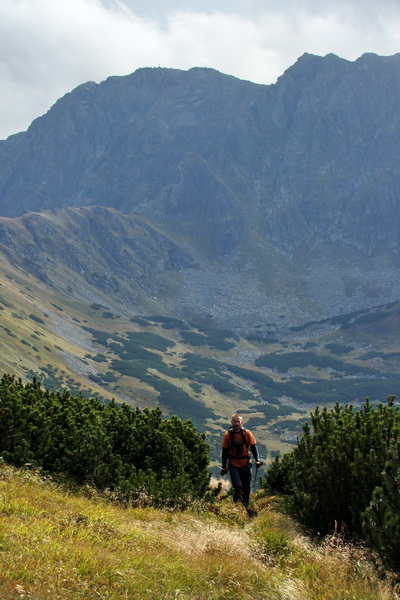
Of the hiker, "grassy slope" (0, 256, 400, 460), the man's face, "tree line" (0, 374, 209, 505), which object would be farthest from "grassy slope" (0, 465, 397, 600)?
"grassy slope" (0, 256, 400, 460)

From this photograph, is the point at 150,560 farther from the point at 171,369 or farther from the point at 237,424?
the point at 171,369

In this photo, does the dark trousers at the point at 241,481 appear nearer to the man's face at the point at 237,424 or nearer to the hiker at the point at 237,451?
the hiker at the point at 237,451

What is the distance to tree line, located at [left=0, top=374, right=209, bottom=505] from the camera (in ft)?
35.3

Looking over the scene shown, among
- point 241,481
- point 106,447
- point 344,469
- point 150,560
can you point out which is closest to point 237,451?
point 241,481

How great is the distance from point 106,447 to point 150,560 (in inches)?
201

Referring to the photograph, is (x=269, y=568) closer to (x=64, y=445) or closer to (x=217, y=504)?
(x=217, y=504)

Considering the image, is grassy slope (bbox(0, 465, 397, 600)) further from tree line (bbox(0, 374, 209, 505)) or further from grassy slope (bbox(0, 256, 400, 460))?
grassy slope (bbox(0, 256, 400, 460))

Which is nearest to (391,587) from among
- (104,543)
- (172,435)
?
(104,543)

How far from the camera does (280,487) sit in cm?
1533

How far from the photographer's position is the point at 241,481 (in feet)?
41.6

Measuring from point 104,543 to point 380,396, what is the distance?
153 meters

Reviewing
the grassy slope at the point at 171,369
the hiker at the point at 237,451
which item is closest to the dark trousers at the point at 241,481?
the hiker at the point at 237,451

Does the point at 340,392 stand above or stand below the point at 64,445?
above

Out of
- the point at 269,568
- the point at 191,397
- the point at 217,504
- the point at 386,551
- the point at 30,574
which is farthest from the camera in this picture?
the point at 191,397
